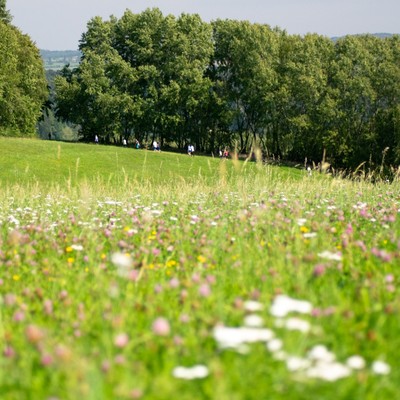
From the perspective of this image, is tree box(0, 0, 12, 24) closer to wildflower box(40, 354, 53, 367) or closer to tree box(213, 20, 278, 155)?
tree box(213, 20, 278, 155)

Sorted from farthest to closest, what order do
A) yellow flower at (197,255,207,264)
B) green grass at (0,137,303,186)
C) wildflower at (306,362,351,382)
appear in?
green grass at (0,137,303,186), yellow flower at (197,255,207,264), wildflower at (306,362,351,382)

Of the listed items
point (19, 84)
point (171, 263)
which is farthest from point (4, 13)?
point (171, 263)

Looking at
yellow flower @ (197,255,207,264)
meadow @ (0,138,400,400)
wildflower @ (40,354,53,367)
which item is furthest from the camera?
yellow flower @ (197,255,207,264)

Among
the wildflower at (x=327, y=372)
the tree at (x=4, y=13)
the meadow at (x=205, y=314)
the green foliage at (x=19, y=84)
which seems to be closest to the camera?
the wildflower at (x=327, y=372)

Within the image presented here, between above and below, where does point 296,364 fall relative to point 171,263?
above

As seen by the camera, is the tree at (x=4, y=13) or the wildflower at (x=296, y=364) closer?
the wildflower at (x=296, y=364)

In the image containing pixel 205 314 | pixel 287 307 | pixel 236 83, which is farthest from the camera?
pixel 236 83

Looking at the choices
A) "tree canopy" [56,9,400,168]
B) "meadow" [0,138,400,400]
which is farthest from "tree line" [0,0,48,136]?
"meadow" [0,138,400,400]

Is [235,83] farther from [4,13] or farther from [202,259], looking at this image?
[202,259]

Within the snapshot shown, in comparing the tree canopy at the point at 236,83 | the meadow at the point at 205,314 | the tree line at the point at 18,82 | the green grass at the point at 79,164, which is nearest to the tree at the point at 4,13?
the tree line at the point at 18,82

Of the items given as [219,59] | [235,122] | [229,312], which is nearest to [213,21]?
[219,59]

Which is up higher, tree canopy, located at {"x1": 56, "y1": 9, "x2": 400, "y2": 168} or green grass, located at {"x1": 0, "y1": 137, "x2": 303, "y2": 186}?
tree canopy, located at {"x1": 56, "y1": 9, "x2": 400, "y2": 168}

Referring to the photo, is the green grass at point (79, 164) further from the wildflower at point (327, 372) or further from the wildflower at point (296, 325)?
the wildflower at point (327, 372)

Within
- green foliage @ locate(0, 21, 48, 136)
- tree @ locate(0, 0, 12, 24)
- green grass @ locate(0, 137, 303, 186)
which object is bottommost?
green grass @ locate(0, 137, 303, 186)
